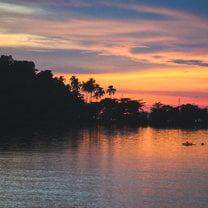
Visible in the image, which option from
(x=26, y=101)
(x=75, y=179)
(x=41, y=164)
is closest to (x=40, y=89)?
(x=26, y=101)

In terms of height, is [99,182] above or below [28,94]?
below

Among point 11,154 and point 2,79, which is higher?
point 2,79

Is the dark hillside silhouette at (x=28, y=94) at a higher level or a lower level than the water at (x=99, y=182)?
higher

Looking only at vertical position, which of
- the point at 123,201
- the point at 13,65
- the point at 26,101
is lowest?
the point at 123,201

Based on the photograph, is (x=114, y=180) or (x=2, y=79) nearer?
(x=114, y=180)

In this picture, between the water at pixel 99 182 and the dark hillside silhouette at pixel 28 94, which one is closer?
the water at pixel 99 182

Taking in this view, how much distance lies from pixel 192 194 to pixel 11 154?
30.7m

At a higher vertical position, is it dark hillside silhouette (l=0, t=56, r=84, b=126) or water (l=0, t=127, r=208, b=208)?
dark hillside silhouette (l=0, t=56, r=84, b=126)

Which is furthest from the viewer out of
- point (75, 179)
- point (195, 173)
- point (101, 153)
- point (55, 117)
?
point (55, 117)

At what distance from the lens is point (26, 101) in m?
148

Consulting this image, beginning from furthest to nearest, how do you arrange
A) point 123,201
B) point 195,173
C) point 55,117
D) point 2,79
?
point 55,117 < point 2,79 < point 195,173 < point 123,201

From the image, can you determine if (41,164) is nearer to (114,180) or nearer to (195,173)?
(114,180)

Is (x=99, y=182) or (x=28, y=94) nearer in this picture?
(x=99, y=182)

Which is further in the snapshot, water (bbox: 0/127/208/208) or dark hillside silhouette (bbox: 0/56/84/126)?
dark hillside silhouette (bbox: 0/56/84/126)
